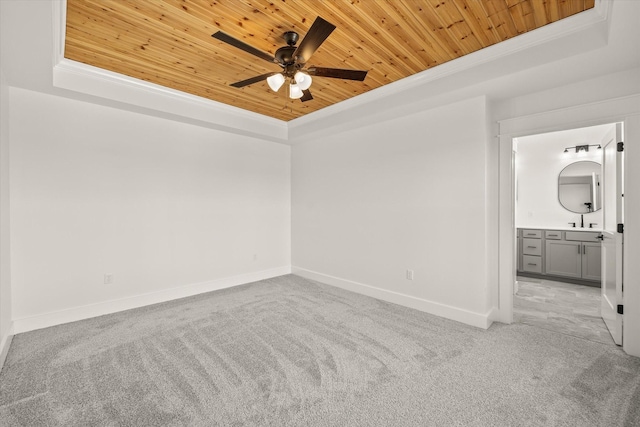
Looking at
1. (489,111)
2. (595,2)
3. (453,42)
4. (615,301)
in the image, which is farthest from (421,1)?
(615,301)

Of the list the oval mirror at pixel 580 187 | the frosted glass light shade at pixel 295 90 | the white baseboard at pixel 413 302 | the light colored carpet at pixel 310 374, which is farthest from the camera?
the oval mirror at pixel 580 187

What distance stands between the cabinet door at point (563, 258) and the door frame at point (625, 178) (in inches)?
102

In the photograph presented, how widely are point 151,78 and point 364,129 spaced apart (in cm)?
276

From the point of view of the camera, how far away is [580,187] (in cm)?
528

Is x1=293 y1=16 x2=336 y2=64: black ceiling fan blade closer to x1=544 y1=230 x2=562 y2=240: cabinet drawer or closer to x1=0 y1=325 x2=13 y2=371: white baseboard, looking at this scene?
x1=0 y1=325 x2=13 y2=371: white baseboard

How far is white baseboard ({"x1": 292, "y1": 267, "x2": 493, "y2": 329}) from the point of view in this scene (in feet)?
10.2

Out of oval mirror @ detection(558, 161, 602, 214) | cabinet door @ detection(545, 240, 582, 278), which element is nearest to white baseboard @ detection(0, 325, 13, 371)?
cabinet door @ detection(545, 240, 582, 278)

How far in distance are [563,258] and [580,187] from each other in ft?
4.70

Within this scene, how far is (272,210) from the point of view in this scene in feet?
17.3

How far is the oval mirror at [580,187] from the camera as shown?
16.9 feet

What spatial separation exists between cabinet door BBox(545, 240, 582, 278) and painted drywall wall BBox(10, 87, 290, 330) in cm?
501

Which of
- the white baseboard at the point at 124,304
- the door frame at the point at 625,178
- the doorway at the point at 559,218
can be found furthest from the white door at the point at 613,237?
the white baseboard at the point at 124,304

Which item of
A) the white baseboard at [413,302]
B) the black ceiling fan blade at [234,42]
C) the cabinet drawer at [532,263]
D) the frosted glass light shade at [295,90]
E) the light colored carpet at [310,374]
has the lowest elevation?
the light colored carpet at [310,374]

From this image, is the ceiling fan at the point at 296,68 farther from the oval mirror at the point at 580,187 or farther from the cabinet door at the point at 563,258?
the oval mirror at the point at 580,187
